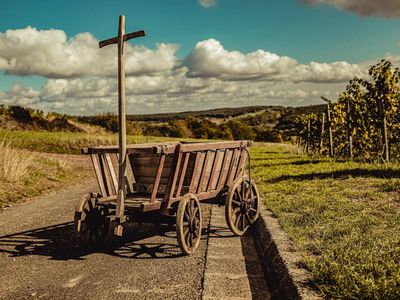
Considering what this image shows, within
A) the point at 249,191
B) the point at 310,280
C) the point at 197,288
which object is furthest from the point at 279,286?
the point at 249,191

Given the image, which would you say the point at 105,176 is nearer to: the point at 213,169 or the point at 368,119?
the point at 213,169

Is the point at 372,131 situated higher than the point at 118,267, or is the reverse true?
the point at 372,131

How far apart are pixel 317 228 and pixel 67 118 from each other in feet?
103

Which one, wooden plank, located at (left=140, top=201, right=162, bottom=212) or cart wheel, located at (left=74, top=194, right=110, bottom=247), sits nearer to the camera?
wooden plank, located at (left=140, top=201, right=162, bottom=212)

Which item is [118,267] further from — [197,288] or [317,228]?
[317,228]

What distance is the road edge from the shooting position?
346 centimetres

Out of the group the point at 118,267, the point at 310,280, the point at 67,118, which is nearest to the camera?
the point at 310,280

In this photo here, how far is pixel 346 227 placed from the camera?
5.09m

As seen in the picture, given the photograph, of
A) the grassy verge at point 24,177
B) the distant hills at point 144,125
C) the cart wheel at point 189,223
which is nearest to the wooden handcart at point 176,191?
the cart wheel at point 189,223

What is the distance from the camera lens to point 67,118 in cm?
3381

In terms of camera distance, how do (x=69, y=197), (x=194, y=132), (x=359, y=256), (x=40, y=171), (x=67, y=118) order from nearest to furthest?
(x=359, y=256), (x=69, y=197), (x=40, y=171), (x=67, y=118), (x=194, y=132)

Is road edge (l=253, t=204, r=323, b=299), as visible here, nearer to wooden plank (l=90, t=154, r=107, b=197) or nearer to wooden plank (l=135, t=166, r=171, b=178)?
wooden plank (l=135, t=166, r=171, b=178)

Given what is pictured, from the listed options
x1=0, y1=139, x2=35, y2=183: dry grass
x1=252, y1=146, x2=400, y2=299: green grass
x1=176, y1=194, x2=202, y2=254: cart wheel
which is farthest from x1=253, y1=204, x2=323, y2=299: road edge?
x1=0, y1=139, x2=35, y2=183: dry grass

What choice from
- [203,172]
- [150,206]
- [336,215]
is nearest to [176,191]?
[203,172]
